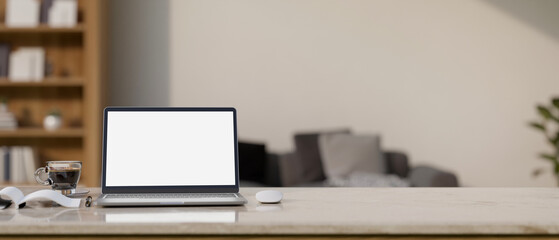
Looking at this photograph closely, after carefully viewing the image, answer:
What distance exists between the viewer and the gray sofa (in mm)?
4070

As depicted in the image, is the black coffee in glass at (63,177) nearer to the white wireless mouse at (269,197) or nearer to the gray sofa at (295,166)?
the white wireless mouse at (269,197)

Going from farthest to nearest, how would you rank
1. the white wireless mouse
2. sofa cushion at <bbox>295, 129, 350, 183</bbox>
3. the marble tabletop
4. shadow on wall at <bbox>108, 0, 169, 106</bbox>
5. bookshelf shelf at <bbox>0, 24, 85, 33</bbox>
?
shadow on wall at <bbox>108, 0, 169, 106</bbox>, sofa cushion at <bbox>295, 129, 350, 183</bbox>, bookshelf shelf at <bbox>0, 24, 85, 33</bbox>, the white wireless mouse, the marble tabletop

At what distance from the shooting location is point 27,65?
402cm

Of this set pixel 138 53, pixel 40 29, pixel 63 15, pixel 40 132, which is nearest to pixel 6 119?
pixel 40 132

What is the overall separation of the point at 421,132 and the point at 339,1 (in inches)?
51.9

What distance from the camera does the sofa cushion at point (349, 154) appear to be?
400cm

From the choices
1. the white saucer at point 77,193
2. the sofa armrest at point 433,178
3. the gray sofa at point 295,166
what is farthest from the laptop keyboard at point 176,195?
the gray sofa at point 295,166

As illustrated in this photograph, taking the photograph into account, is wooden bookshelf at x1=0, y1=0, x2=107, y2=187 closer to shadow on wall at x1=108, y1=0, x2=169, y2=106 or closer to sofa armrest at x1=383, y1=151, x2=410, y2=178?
shadow on wall at x1=108, y1=0, x2=169, y2=106

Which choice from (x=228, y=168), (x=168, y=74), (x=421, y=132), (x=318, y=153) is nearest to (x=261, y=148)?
(x=318, y=153)

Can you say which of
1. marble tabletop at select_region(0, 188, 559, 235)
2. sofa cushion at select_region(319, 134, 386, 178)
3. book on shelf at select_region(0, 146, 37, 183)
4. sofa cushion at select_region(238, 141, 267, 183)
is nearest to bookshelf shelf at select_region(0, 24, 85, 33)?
book on shelf at select_region(0, 146, 37, 183)

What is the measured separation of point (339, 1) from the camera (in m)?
4.61

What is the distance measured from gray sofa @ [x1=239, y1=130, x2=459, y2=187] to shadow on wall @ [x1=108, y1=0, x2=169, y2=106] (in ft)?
3.05

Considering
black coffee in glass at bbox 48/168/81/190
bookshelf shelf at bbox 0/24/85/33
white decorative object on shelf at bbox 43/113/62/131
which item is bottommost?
black coffee in glass at bbox 48/168/81/190

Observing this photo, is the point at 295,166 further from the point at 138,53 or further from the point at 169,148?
the point at 169,148
